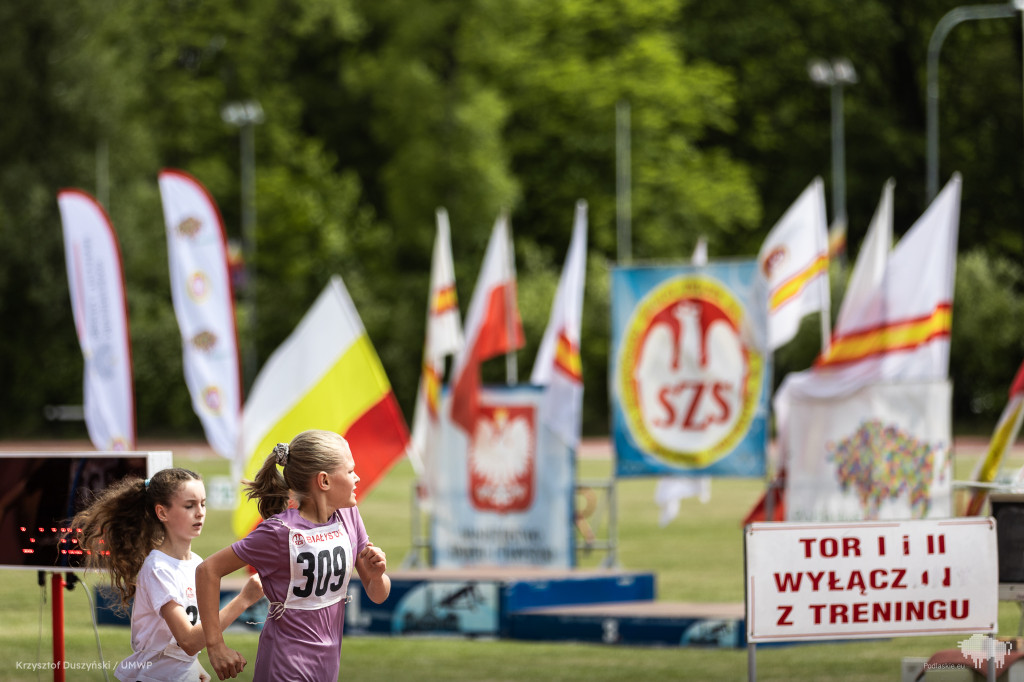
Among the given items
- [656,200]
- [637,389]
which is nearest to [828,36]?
[656,200]

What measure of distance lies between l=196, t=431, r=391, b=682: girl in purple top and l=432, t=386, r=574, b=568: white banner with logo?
9223mm

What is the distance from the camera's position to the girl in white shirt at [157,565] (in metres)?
5.10

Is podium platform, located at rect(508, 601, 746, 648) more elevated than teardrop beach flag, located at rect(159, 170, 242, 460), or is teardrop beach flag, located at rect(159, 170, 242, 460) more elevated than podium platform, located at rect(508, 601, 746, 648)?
teardrop beach flag, located at rect(159, 170, 242, 460)

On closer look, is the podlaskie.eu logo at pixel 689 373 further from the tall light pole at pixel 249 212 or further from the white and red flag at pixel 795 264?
the tall light pole at pixel 249 212

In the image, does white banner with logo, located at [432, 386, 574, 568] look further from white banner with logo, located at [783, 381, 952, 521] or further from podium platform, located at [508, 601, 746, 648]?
white banner with logo, located at [783, 381, 952, 521]

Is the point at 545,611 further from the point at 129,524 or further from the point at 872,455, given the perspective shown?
the point at 129,524

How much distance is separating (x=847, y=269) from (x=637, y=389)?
3018 cm

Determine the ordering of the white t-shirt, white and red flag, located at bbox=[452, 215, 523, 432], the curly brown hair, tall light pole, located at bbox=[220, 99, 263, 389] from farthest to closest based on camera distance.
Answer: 1. tall light pole, located at bbox=[220, 99, 263, 389]
2. white and red flag, located at bbox=[452, 215, 523, 432]
3. the curly brown hair
4. the white t-shirt

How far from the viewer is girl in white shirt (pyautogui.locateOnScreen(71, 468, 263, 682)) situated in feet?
16.7

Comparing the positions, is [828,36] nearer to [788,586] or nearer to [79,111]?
[79,111]

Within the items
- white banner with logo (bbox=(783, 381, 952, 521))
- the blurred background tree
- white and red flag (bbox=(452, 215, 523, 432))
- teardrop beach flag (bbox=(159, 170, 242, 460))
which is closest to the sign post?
white banner with logo (bbox=(783, 381, 952, 521))

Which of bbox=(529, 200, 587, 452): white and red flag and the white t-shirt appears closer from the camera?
the white t-shirt
